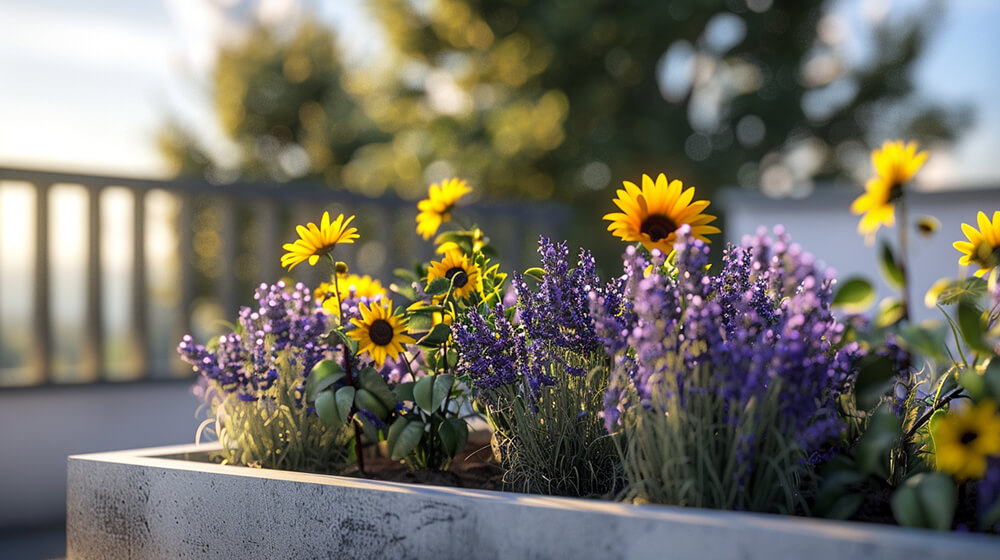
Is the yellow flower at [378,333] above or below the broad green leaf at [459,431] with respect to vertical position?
above

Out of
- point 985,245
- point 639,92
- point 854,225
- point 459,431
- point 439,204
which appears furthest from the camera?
point 639,92

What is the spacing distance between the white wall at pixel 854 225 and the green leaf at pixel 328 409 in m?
3.67

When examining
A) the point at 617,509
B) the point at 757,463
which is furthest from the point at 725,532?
the point at 757,463

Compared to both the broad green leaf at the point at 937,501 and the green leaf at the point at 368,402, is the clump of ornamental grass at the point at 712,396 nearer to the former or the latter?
the broad green leaf at the point at 937,501

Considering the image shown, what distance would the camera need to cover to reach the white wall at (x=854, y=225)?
15.4 feet

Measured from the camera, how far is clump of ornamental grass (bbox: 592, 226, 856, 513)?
4.42 feet

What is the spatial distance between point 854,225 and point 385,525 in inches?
164

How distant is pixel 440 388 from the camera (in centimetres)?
182

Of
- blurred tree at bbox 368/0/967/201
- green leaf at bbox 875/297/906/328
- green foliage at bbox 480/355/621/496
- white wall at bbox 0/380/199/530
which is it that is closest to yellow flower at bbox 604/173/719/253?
green foliage at bbox 480/355/621/496

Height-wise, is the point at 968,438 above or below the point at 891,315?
below

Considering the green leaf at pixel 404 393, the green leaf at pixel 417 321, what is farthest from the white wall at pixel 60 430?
the green leaf at pixel 417 321

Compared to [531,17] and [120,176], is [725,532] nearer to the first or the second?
[120,176]

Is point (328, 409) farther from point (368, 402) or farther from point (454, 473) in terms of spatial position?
point (454, 473)

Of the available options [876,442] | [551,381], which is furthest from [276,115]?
[876,442]
